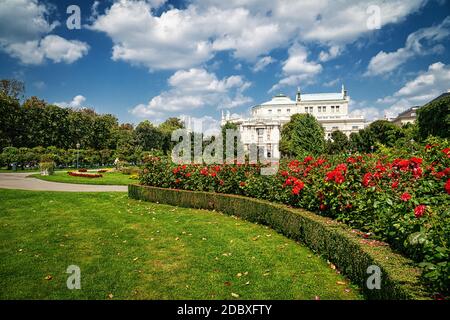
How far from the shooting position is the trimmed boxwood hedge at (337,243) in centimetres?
316

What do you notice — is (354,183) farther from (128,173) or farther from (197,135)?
(197,135)

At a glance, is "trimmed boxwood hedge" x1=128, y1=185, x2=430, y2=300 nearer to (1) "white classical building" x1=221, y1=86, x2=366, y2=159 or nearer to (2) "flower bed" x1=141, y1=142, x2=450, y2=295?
(2) "flower bed" x1=141, y1=142, x2=450, y2=295

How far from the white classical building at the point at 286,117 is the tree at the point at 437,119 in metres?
37.4

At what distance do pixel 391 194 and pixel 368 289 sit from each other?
59.2 inches

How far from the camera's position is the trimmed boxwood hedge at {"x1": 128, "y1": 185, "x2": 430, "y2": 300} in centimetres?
316

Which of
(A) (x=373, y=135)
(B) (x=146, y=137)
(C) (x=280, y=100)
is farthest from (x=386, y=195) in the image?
(C) (x=280, y=100)

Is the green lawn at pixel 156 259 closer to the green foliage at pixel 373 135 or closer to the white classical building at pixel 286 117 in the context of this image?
the green foliage at pixel 373 135

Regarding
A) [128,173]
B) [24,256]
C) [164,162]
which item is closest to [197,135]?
[128,173]

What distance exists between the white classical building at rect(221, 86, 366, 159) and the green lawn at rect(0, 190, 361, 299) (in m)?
57.6

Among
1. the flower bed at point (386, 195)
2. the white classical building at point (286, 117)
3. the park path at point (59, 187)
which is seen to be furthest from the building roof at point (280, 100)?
the flower bed at point (386, 195)

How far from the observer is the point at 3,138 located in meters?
38.9

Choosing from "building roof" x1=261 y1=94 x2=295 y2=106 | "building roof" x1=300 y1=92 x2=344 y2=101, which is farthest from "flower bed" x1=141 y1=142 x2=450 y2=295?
"building roof" x1=300 y1=92 x2=344 y2=101

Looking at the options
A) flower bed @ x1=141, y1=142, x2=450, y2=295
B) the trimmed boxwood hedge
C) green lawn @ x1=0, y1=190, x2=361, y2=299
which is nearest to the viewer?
flower bed @ x1=141, y1=142, x2=450, y2=295

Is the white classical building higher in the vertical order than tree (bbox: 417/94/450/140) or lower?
higher
